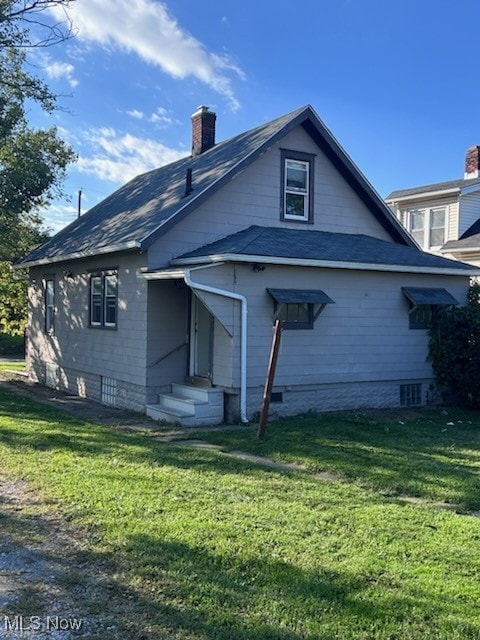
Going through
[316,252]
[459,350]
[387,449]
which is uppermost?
[316,252]

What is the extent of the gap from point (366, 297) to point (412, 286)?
1.29 metres

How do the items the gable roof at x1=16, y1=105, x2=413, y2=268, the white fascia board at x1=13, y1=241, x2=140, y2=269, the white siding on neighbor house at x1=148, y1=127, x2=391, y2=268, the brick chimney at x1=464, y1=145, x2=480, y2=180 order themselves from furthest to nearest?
the brick chimney at x1=464, y1=145, x2=480, y2=180
the white siding on neighbor house at x1=148, y1=127, x2=391, y2=268
the gable roof at x1=16, y1=105, x2=413, y2=268
the white fascia board at x1=13, y1=241, x2=140, y2=269

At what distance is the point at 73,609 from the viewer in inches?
147

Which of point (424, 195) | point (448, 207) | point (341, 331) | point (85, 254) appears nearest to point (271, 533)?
point (341, 331)

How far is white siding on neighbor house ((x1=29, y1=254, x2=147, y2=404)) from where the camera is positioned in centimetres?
1180

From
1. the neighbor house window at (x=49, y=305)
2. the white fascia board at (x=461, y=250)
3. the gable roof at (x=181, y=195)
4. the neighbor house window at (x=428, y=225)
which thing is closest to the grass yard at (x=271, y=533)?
the gable roof at (x=181, y=195)

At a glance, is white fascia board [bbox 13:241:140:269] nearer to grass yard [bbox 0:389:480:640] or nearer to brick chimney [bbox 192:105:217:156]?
grass yard [bbox 0:389:480:640]

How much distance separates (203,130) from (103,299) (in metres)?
5.64

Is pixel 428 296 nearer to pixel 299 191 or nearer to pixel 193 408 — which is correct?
pixel 299 191

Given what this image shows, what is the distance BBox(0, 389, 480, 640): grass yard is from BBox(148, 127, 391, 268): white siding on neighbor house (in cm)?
438

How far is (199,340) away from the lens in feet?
38.7

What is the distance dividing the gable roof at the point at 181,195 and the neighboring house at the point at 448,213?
26.1 feet

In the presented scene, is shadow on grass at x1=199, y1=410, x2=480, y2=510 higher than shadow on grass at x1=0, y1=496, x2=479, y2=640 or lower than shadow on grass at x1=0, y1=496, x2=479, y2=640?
higher

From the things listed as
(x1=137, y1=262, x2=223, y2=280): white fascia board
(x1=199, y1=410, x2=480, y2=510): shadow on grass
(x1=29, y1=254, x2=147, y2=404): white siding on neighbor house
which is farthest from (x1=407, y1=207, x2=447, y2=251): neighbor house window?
(x1=137, y1=262, x2=223, y2=280): white fascia board
